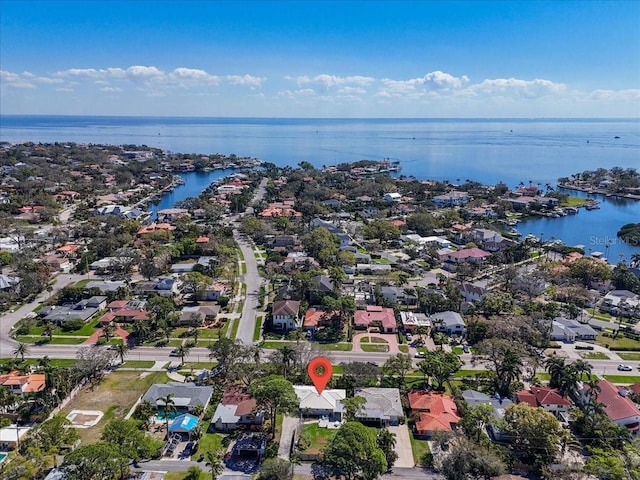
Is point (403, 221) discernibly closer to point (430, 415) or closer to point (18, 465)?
point (430, 415)

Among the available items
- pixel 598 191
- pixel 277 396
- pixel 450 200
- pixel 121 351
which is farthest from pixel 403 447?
pixel 598 191

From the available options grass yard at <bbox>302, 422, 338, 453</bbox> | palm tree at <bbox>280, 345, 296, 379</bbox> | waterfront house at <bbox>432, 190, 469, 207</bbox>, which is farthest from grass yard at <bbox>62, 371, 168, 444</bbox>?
waterfront house at <bbox>432, 190, 469, 207</bbox>

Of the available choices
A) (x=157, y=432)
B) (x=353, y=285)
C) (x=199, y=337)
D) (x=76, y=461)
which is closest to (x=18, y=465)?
(x=76, y=461)

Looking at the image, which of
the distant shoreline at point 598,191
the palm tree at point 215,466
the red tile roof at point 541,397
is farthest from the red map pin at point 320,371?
the distant shoreline at point 598,191

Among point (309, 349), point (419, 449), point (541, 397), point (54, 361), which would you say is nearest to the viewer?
point (419, 449)

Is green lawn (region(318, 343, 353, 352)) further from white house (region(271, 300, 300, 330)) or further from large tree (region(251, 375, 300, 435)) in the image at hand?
large tree (region(251, 375, 300, 435))

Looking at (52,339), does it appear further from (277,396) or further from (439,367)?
(439,367)
